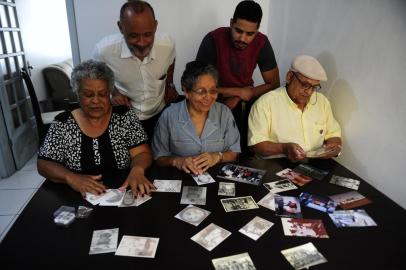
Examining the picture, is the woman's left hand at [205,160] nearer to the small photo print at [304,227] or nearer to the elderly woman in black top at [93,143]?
the elderly woman in black top at [93,143]

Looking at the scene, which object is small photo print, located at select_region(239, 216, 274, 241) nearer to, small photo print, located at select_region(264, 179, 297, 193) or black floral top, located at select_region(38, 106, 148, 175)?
small photo print, located at select_region(264, 179, 297, 193)

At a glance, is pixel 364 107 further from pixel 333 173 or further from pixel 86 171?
pixel 86 171

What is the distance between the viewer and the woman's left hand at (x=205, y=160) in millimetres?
1613

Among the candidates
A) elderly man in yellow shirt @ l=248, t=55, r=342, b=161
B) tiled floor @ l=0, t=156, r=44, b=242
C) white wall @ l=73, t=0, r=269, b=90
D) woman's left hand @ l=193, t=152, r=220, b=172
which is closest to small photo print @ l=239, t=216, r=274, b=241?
woman's left hand @ l=193, t=152, r=220, b=172

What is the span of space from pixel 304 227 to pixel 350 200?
36 centimetres

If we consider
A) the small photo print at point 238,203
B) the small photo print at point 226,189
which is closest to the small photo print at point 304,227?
the small photo print at point 238,203

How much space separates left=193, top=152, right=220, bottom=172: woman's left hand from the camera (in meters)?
1.61

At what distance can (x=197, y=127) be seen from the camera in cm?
182

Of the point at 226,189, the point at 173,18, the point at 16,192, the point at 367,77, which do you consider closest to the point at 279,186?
the point at 226,189

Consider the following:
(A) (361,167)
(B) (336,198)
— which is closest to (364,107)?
(A) (361,167)

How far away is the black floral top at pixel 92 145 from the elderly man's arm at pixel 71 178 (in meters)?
0.05

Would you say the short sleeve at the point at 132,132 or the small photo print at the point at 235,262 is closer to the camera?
the small photo print at the point at 235,262

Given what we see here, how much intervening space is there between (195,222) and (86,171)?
0.74 meters

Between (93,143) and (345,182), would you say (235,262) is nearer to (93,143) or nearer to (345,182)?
(345,182)
